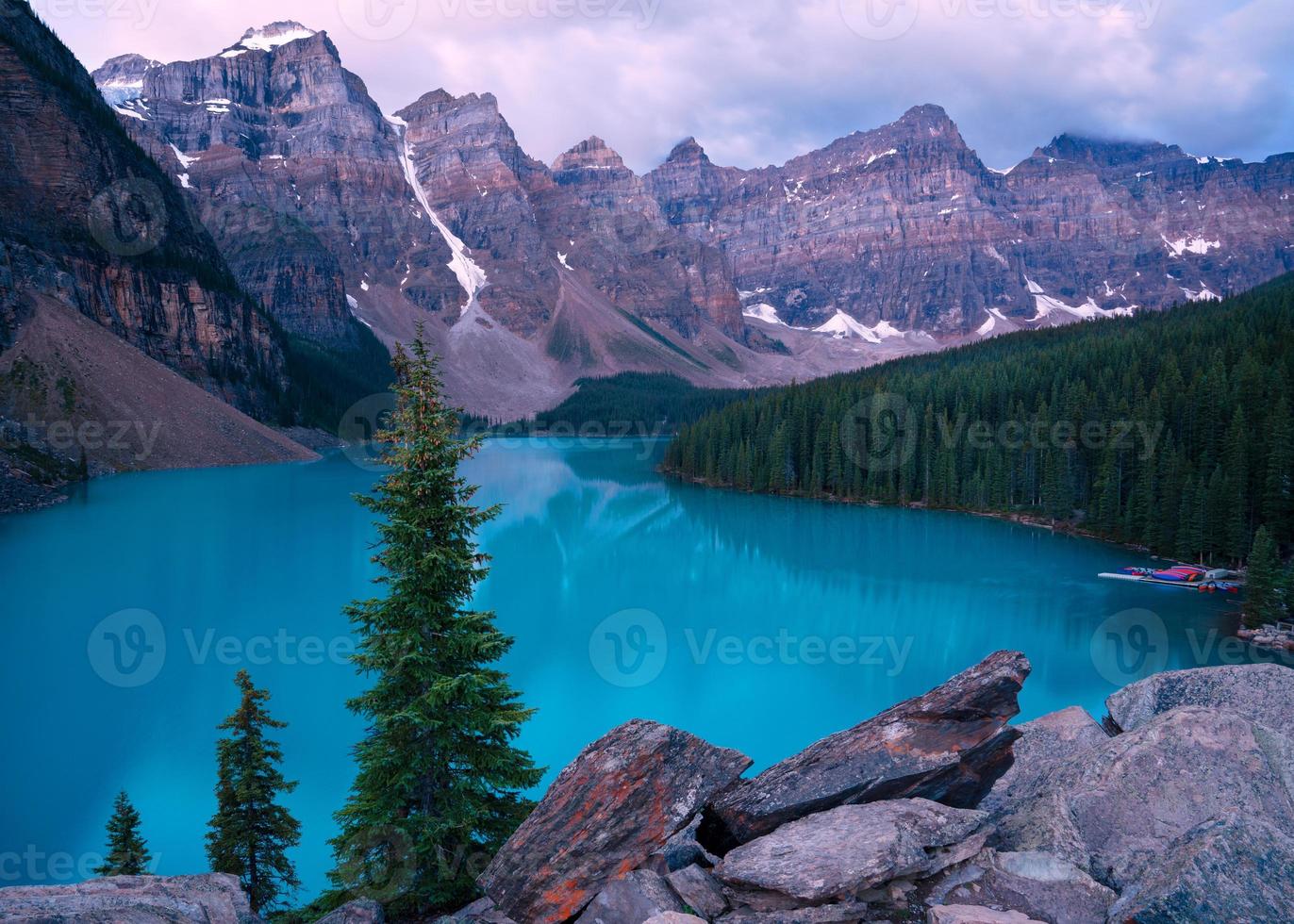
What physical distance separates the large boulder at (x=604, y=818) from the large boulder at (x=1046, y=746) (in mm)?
3028

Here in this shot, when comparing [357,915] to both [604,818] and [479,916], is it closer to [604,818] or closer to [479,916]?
[479,916]

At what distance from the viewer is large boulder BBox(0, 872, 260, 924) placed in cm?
491

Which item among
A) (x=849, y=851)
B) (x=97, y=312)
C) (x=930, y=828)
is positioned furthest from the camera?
(x=97, y=312)

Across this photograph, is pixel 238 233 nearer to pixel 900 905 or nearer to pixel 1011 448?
pixel 1011 448

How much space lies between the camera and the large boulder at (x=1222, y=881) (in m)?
4.38

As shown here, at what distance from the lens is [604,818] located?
6527 millimetres

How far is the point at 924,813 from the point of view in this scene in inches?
224

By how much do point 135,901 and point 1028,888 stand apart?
6.42 metres

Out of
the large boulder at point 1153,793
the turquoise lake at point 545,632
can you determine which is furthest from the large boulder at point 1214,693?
the turquoise lake at point 545,632

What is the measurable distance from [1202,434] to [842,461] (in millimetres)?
28672

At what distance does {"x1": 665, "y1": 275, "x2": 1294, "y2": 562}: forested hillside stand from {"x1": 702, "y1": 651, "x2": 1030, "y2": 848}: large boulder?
42093 millimetres

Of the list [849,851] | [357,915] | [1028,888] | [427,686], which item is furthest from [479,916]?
[1028,888]

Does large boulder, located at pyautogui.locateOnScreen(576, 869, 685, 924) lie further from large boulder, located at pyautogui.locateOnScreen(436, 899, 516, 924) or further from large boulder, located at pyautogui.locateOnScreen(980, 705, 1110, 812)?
large boulder, located at pyautogui.locateOnScreen(980, 705, 1110, 812)

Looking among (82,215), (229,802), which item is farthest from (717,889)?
(82,215)
